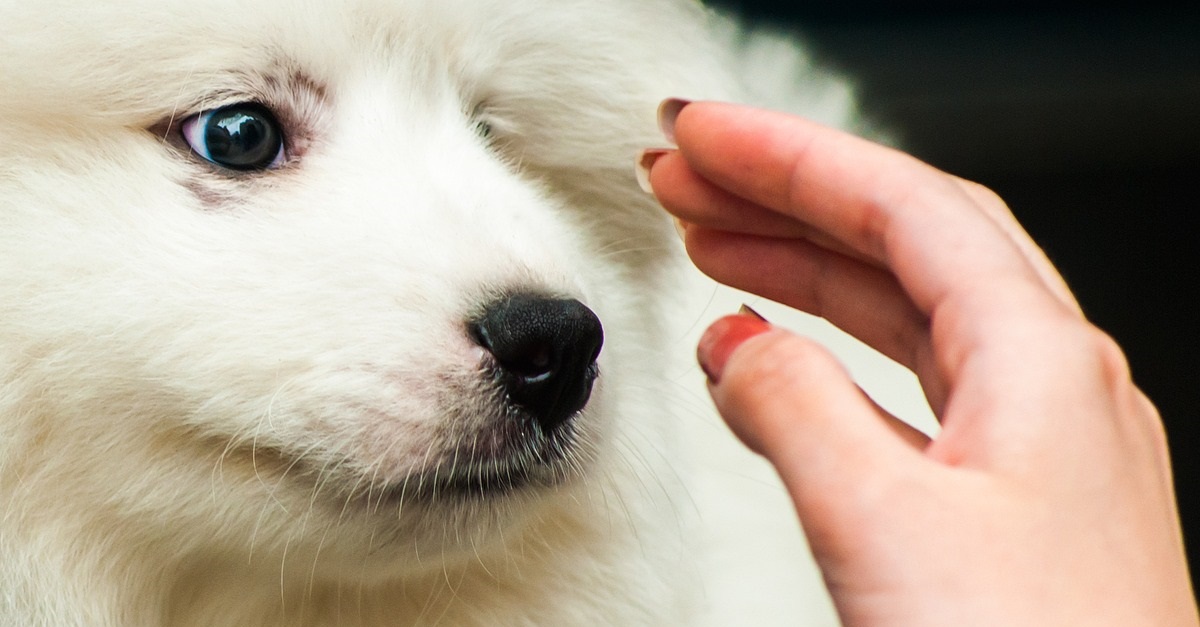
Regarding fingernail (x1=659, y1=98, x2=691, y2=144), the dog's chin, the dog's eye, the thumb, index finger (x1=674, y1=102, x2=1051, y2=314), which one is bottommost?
the dog's chin

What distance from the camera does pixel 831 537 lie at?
65cm

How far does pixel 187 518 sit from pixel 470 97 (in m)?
0.52

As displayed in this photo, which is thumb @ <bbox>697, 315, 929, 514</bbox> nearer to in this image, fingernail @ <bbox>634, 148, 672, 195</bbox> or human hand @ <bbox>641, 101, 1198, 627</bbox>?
human hand @ <bbox>641, 101, 1198, 627</bbox>

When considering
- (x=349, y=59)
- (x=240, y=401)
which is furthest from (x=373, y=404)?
(x=349, y=59)

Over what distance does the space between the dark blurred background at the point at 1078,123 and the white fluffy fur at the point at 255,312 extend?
3.68ft

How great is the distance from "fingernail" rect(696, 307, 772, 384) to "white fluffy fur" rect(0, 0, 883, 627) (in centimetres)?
18

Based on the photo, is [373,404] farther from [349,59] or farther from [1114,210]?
[1114,210]

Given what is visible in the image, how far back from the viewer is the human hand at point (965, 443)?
0.61 metres

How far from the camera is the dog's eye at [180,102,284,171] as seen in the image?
3.25 feet

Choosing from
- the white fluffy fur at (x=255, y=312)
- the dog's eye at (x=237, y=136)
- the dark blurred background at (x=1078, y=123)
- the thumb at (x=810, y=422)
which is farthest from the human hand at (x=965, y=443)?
the dark blurred background at (x=1078, y=123)

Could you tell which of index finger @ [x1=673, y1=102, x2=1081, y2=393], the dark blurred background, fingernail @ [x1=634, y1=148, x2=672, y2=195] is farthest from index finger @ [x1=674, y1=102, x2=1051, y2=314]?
the dark blurred background

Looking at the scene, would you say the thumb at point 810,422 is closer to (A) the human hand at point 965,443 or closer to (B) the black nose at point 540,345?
(A) the human hand at point 965,443

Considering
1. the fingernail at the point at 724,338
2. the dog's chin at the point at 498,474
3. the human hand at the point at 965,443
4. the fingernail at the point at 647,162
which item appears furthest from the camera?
the fingernail at the point at 647,162

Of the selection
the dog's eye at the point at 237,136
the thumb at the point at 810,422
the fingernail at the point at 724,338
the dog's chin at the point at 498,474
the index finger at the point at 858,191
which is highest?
the index finger at the point at 858,191
